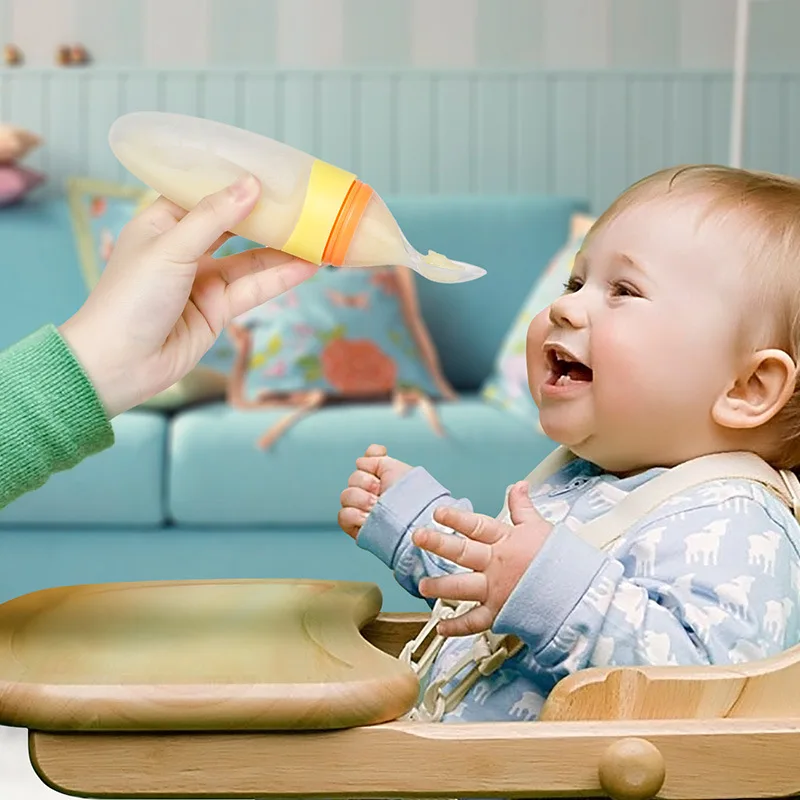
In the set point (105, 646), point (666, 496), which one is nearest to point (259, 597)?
point (105, 646)

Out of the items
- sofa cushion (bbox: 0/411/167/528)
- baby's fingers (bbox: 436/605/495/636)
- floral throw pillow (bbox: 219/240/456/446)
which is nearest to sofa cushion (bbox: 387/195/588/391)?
floral throw pillow (bbox: 219/240/456/446)

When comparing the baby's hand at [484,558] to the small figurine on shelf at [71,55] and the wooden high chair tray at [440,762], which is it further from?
the small figurine on shelf at [71,55]

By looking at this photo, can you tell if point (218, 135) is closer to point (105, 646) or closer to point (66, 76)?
point (105, 646)

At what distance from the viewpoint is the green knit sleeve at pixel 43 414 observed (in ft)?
2.18

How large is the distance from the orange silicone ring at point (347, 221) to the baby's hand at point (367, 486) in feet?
0.59

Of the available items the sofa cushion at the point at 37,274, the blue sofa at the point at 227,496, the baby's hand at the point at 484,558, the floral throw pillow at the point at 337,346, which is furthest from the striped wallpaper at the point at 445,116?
the baby's hand at the point at 484,558

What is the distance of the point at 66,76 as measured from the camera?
326 cm

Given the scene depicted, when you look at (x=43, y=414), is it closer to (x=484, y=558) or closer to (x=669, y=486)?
(x=484, y=558)

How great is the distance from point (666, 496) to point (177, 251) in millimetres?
337

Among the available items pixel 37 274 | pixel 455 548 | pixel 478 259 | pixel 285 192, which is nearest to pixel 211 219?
pixel 285 192

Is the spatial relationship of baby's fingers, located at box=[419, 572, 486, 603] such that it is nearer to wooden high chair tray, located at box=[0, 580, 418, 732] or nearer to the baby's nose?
wooden high chair tray, located at box=[0, 580, 418, 732]

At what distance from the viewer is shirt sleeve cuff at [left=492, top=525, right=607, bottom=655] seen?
2.31ft

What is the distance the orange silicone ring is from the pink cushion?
231 cm

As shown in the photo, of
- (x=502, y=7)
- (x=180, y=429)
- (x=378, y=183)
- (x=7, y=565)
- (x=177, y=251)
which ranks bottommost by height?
(x=7, y=565)
